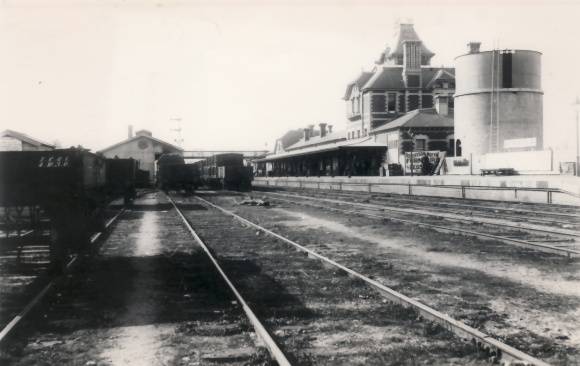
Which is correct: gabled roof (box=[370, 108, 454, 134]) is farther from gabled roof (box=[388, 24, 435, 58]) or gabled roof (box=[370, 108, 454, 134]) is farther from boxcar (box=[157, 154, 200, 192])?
boxcar (box=[157, 154, 200, 192])

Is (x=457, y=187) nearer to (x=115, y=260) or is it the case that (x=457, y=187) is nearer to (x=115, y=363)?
(x=115, y=260)

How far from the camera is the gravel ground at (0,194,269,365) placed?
446 cm

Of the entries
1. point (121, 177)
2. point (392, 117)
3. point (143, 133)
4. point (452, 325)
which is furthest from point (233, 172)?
point (452, 325)

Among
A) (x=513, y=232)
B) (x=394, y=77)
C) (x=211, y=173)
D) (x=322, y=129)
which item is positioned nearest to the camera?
(x=513, y=232)

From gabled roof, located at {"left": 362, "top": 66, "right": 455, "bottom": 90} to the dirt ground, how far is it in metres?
51.4

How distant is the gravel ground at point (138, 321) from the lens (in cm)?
446

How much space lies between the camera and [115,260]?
934cm

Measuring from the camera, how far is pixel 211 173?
44562 mm

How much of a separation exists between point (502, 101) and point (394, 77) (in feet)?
69.3

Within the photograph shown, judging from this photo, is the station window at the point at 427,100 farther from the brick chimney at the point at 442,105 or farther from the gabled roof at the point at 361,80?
the gabled roof at the point at 361,80

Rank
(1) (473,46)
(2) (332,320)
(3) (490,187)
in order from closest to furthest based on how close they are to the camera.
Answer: (2) (332,320), (3) (490,187), (1) (473,46)

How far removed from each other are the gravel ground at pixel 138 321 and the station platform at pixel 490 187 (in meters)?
16.4

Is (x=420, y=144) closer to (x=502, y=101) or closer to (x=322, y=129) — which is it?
(x=502, y=101)

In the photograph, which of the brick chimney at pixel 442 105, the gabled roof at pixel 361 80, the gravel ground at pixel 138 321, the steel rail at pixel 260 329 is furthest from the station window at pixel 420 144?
the steel rail at pixel 260 329
